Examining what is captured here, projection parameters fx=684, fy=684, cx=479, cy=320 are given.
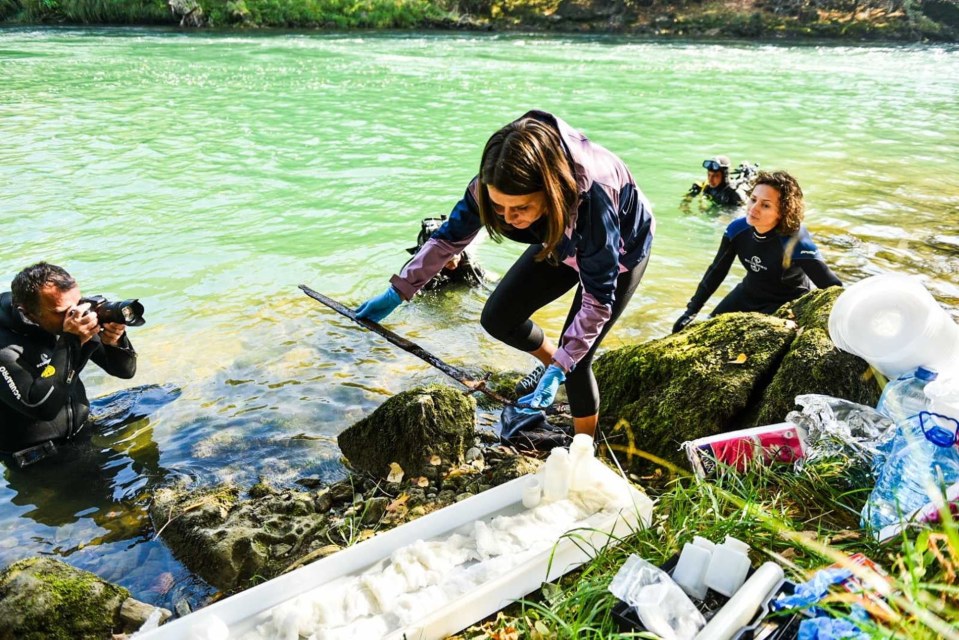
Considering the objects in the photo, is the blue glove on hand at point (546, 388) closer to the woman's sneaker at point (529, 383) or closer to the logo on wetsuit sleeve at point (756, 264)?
the woman's sneaker at point (529, 383)

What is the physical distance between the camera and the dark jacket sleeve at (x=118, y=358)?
4.10 metres

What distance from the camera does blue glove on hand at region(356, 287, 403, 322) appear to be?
11.4 ft

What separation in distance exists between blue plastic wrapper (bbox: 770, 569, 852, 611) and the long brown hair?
1.38 m

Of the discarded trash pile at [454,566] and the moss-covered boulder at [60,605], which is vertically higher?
the discarded trash pile at [454,566]

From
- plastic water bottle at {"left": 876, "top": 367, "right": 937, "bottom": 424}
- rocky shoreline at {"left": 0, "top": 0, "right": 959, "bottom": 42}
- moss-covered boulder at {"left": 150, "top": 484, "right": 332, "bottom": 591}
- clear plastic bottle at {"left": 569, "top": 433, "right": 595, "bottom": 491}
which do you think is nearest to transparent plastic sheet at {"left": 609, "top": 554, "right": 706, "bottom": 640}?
clear plastic bottle at {"left": 569, "top": 433, "right": 595, "bottom": 491}

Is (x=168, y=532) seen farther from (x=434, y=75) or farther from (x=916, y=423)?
(x=434, y=75)

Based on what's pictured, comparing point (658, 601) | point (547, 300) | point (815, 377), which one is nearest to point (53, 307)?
point (547, 300)

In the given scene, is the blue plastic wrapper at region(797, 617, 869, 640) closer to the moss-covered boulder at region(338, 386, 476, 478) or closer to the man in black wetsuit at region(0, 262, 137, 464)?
the moss-covered boulder at region(338, 386, 476, 478)

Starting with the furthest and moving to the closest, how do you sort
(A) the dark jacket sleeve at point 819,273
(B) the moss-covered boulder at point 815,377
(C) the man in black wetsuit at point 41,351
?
(A) the dark jacket sleeve at point 819,273, (C) the man in black wetsuit at point 41,351, (B) the moss-covered boulder at point 815,377

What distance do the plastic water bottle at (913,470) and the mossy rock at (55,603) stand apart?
2845 mm

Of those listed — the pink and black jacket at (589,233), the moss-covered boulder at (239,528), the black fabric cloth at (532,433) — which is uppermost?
the pink and black jacket at (589,233)

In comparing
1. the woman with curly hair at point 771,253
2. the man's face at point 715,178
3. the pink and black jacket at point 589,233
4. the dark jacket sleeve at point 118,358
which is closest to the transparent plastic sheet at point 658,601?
the pink and black jacket at point 589,233

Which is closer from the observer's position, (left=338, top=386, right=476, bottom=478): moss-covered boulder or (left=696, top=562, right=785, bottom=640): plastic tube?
(left=696, top=562, right=785, bottom=640): plastic tube

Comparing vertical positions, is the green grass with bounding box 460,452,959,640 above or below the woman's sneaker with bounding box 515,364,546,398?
above
